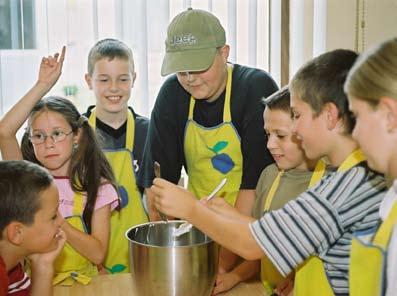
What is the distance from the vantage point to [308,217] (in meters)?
0.98

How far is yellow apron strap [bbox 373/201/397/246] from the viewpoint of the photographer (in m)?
0.88

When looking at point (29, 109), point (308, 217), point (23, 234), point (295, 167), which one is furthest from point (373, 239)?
point (29, 109)

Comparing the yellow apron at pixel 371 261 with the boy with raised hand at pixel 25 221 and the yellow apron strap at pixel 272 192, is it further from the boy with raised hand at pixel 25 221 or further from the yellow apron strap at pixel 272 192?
the boy with raised hand at pixel 25 221

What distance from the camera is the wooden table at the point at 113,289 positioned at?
4.32 feet

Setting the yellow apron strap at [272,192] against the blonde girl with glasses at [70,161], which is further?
the blonde girl with glasses at [70,161]

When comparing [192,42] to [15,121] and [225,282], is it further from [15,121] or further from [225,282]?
[225,282]

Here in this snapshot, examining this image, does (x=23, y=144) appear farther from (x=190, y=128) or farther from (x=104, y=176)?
(x=190, y=128)

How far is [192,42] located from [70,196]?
1.82ft

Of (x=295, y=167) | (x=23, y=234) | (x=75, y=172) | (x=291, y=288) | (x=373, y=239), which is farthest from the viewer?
(x=75, y=172)

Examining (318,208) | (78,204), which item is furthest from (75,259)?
(318,208)

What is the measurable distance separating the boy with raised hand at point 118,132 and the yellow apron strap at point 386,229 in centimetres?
112

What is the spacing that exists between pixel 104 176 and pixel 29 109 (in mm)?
290

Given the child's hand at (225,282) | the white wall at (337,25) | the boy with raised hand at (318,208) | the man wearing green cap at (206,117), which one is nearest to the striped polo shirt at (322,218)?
the boy with raised hand at (318,208)

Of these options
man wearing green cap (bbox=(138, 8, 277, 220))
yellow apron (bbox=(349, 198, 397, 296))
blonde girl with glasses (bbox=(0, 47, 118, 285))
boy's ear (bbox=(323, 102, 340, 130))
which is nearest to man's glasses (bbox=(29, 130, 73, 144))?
blonde girl with glasses (bbox=(0, 47, 118, 285))
